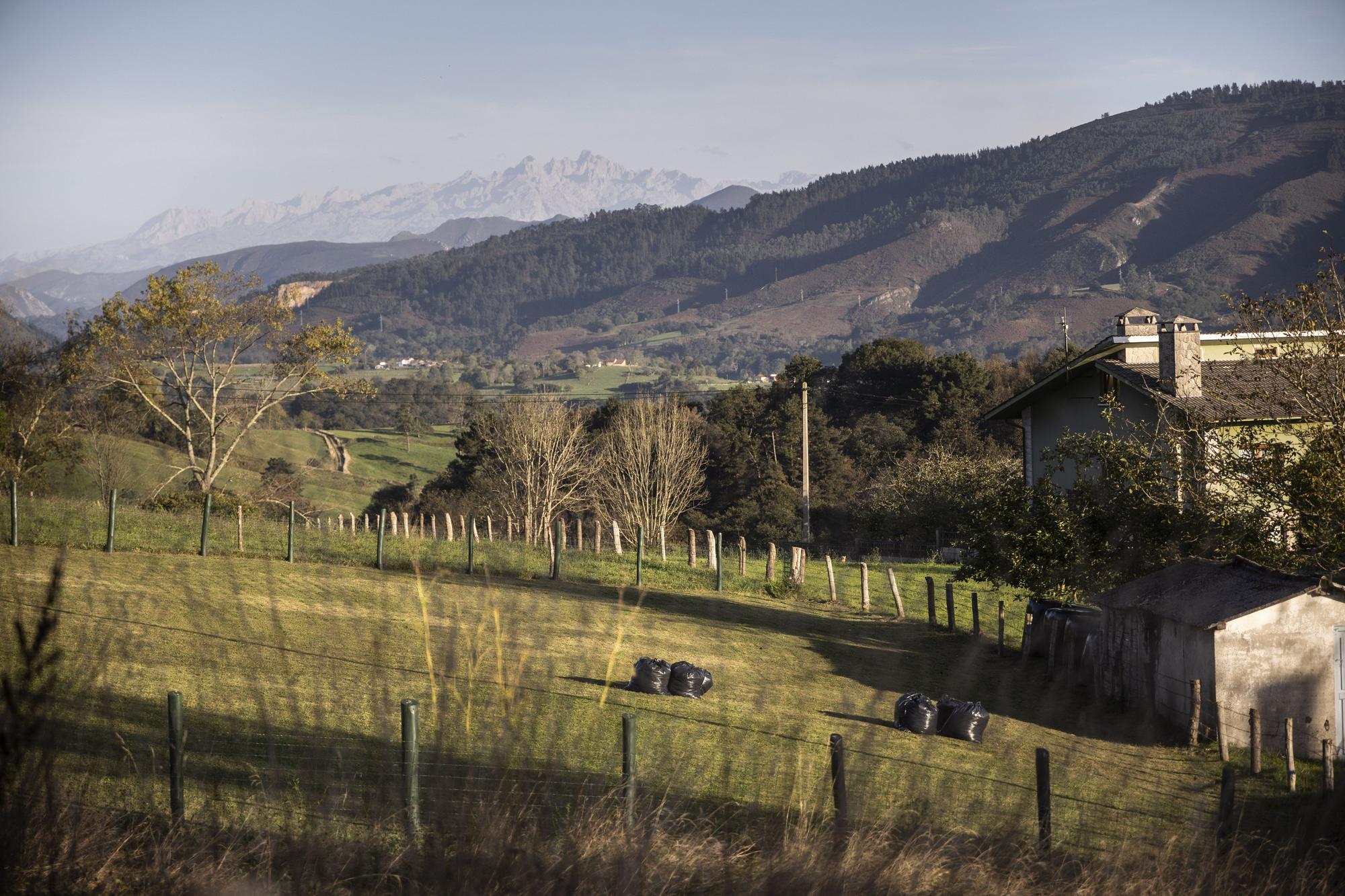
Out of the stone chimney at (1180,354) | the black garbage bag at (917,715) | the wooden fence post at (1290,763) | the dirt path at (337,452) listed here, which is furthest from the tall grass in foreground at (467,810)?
the dirt path at (337,452)

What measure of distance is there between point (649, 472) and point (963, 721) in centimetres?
3955

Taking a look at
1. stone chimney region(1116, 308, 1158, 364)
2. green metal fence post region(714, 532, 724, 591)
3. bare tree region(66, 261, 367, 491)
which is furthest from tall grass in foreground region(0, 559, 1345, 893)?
bare tree region(66, 261, 367, 491)

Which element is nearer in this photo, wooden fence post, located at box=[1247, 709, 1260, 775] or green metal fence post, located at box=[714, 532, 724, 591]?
wooden fence post, located at box=[1247, 709, 1260, 775]

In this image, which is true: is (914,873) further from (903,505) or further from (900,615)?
(903,505)

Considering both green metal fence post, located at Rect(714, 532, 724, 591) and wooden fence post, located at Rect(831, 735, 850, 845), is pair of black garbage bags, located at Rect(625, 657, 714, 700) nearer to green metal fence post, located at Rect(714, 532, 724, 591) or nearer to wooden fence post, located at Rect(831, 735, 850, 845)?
wooden fence post, located at Rect(831, 735, 850, 845)

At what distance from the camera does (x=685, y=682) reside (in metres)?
16.7

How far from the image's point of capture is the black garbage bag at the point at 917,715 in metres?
15.1

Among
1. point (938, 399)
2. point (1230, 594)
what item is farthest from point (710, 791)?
point (938, 399)

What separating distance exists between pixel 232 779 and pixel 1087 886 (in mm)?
6120

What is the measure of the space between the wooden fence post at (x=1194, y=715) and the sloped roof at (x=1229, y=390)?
12.5 feet

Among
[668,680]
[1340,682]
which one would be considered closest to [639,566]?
[668,680]

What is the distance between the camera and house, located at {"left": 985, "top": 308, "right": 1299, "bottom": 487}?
18.0m

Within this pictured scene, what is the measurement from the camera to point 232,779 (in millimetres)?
8969

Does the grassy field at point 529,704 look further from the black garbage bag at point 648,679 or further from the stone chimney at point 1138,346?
the stone chimney at point 1138,346
